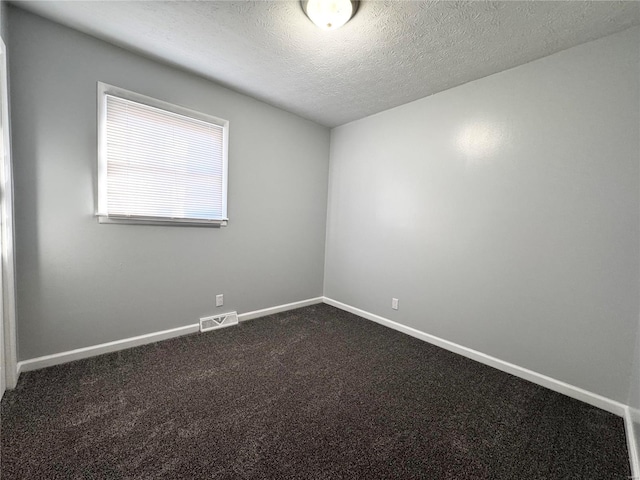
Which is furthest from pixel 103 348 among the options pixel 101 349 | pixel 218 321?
pixel 218 321

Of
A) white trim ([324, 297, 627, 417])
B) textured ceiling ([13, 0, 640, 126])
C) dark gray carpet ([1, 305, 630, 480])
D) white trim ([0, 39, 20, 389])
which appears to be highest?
textured ceiling ([13, 0, 640, 126])

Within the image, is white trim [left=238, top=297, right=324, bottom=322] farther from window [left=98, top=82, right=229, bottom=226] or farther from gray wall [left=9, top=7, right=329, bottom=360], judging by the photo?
window [left=98, top=82, right=229, bottom=226]

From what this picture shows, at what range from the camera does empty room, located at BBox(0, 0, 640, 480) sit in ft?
4.77

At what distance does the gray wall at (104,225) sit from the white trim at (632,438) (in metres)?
3.02

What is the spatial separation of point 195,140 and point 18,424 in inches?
92.3

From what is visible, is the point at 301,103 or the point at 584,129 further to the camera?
the point at 301,103

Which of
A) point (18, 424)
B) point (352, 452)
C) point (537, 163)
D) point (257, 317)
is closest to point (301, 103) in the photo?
point (537, 163)

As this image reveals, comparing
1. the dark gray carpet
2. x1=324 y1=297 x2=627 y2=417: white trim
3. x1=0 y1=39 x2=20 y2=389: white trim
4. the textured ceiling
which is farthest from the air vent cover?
the textured ceiling

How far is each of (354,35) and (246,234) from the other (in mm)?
2139

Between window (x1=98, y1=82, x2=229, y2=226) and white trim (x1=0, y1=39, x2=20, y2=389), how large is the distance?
1.58 feet

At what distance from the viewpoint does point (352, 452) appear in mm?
1355

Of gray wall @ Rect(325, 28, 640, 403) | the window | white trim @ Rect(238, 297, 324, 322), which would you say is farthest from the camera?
white trim @ Rect(238, 297, 324, 322)

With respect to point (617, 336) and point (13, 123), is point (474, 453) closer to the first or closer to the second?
point (617, 336)

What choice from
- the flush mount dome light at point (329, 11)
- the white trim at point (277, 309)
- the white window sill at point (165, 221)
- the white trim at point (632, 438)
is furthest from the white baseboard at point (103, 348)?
the white trim at point (632, 438)
